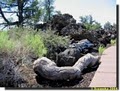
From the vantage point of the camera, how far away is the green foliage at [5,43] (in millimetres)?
3484

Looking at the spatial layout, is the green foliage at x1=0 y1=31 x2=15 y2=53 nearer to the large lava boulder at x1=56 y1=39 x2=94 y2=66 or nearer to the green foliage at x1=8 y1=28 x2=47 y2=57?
the green foliage at x1=8 y1=28 x2=47 y2=57

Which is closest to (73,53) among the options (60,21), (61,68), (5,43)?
(61,68)

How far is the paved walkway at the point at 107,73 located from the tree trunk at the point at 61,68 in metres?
0.12

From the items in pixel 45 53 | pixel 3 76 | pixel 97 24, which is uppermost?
pixel 97 24

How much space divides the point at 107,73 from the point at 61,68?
477 millimetres

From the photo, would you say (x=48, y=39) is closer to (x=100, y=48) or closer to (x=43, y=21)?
(x=43, y=21)

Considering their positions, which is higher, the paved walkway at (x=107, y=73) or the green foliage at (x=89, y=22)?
the green foliage at (x=89, y=22)

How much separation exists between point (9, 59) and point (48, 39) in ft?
1.52

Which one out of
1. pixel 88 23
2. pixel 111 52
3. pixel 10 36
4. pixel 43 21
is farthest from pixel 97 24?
pixel 10 36

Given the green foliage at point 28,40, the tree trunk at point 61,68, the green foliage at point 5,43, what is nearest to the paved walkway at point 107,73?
the tree trunk at point 61,68

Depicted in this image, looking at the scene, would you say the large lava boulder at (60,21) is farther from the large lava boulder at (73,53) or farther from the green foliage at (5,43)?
the green foliage at (5,43)

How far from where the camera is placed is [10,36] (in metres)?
3.51

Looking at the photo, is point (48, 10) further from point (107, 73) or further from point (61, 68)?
point (107, 73)

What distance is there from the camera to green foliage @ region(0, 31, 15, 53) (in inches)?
137
